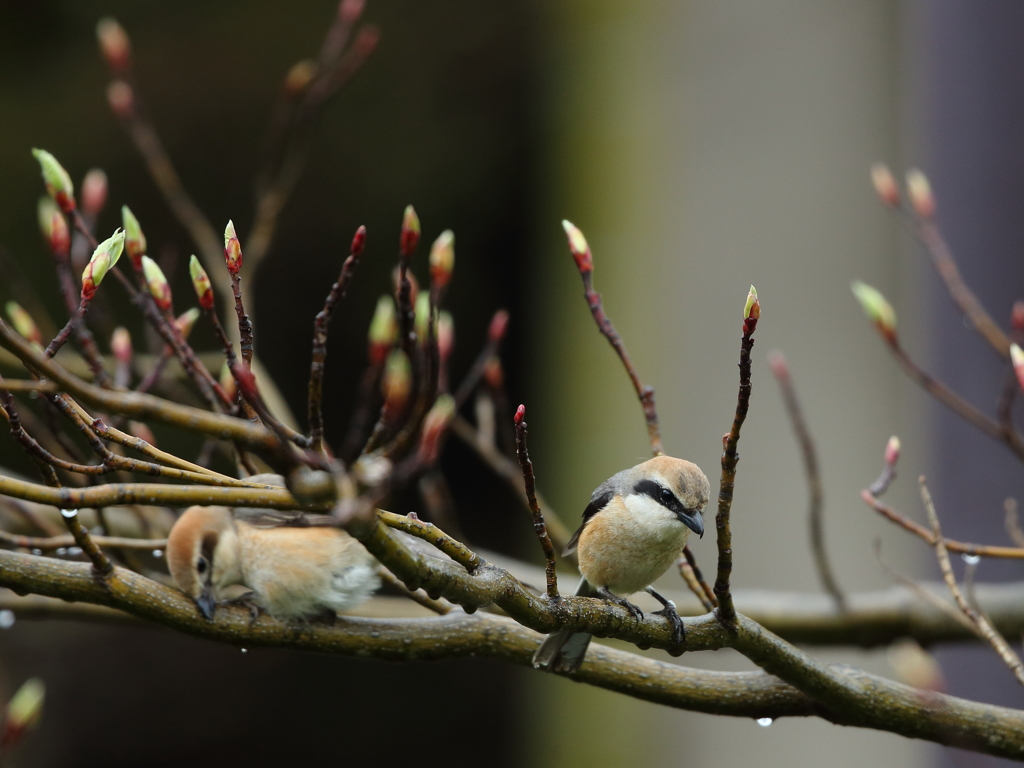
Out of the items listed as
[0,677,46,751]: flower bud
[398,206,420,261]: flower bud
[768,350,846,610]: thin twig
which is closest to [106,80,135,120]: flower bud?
[0,677,46,751]: flower bud

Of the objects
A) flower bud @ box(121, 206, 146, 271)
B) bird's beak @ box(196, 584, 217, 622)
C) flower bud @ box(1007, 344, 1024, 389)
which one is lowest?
bird's beak @ box(196, 584, 217, 622)

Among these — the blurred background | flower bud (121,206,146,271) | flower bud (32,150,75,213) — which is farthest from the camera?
the blurred background

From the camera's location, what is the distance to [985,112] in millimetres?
3578

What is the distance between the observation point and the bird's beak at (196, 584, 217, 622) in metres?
1.72

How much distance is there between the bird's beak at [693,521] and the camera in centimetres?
189

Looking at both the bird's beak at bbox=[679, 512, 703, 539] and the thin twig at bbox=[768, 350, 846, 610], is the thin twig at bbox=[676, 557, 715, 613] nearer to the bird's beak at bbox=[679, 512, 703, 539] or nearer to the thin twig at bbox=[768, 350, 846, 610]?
the bird's beak at bbox=[679, 512, 703, 539]

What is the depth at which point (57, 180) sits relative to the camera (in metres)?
1.66

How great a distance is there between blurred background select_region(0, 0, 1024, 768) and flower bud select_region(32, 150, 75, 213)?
135 inches

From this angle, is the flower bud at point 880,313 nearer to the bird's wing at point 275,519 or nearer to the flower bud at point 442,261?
the flower bud at point 442,261

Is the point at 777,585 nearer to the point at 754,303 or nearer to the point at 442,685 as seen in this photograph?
the point at 442,685

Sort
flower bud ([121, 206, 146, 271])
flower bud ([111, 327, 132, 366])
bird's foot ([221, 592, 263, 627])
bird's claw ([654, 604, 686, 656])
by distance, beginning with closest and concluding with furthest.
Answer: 1. bird's claw ([654, 604, 686, 656])
2. flower bud ([121, 206, 146, 271])
3. bird's foot ([221, 592, 263, 627])
4. flower bud ([111, 327, 132, 366])

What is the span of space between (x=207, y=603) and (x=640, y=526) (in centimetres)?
88

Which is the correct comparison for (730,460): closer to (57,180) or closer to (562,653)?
(562,653)

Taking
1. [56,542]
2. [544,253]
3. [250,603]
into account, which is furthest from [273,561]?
[544,253]
